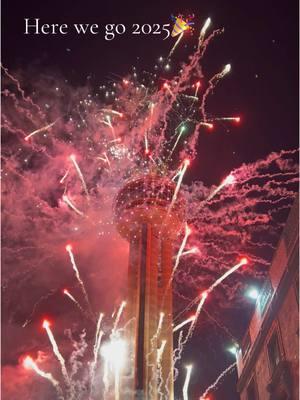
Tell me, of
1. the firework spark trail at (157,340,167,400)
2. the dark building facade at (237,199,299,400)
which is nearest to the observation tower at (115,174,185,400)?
the firework spark trail at (157,340,167,400)

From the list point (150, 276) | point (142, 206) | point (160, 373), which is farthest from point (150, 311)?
point (142, 206)

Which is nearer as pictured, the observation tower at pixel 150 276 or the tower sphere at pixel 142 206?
the observation tower at pixel 150 276

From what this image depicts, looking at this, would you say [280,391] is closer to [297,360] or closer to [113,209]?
[297,360]

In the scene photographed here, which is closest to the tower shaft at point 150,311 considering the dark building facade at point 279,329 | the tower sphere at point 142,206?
the tower sphere at point 142,206

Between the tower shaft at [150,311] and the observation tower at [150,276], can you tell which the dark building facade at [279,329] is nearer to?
the tower shaft at [150,311]

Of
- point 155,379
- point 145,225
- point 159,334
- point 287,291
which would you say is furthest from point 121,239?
point 287,291
